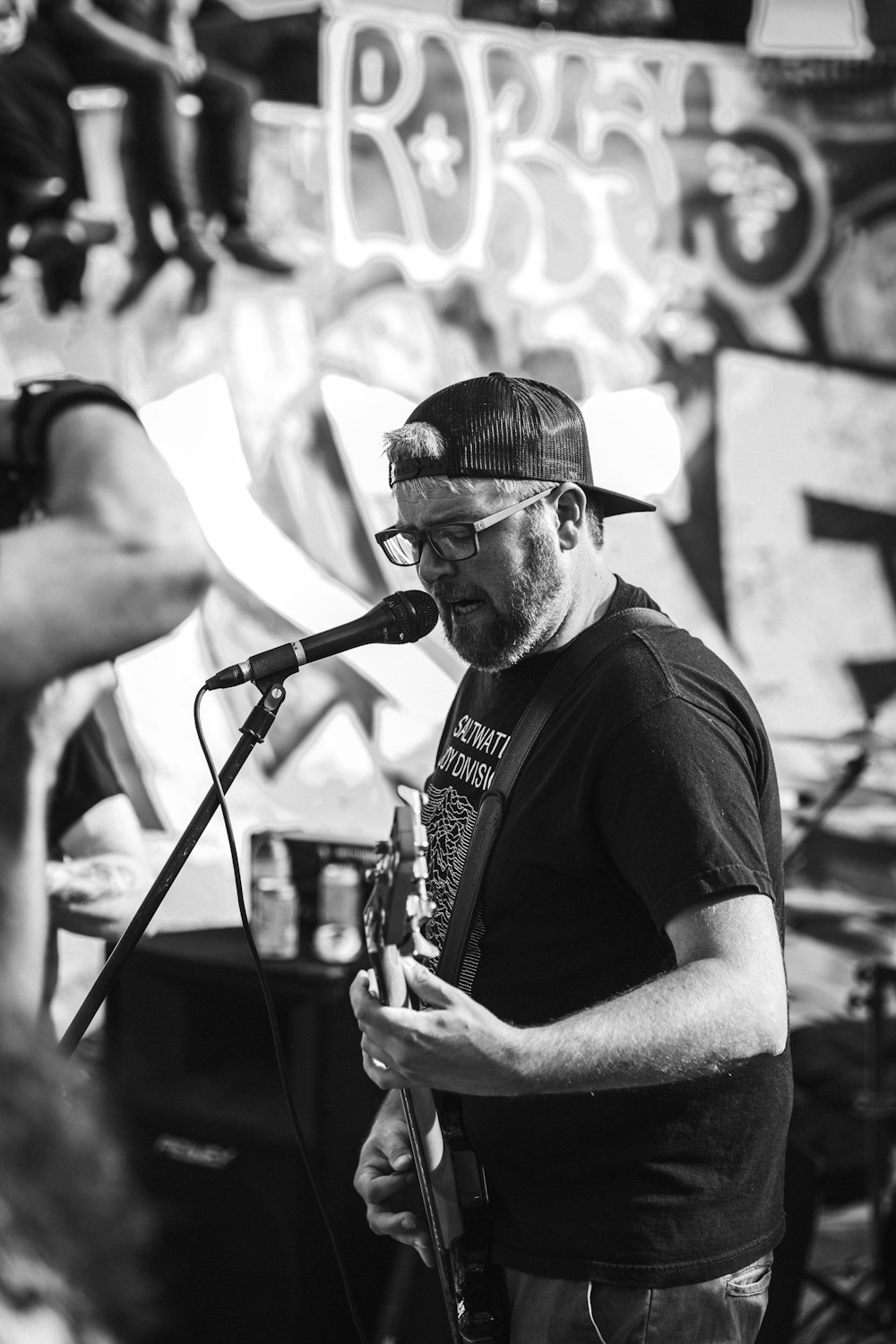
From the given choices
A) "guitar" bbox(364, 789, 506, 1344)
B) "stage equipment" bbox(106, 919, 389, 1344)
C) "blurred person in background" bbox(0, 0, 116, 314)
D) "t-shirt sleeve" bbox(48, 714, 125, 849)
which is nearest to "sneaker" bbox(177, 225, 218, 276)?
"blurred person in background" bbox(0, 0, 116, 314)

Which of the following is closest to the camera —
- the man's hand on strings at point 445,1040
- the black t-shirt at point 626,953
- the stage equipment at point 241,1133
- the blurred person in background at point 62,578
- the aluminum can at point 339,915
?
the man's hand on strings at point 445,1040

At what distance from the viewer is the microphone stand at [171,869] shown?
1465 mm

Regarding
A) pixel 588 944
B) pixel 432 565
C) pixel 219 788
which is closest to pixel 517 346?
pixel 432 565

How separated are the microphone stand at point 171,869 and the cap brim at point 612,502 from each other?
50cm

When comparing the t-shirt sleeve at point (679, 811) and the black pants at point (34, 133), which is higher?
the black pants at point (34, 133)

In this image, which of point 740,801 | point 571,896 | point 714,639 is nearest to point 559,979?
point 571,896

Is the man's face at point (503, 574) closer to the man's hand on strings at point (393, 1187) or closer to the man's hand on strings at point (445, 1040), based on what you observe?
the man's hand on strings at point (445, 1040)

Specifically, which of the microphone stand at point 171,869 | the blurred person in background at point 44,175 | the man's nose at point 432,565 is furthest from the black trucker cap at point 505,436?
the blurred person in background at point 44,175

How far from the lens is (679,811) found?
1.29 metres

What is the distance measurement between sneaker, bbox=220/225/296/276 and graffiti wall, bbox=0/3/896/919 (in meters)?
0.05

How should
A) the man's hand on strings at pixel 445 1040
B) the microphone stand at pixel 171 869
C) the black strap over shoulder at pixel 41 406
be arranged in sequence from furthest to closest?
the black strap over shoulder at pixel 41 406 → the microphone stand at pixel 171 869 → the man's hand on strings at pixel 445 1040

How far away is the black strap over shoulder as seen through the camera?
3.08m

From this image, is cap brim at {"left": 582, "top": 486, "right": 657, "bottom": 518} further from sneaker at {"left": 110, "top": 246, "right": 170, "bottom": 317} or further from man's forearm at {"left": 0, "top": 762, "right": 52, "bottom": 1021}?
sneaker at {"left": 110, "top": 246, "right": 170, "bottom": 317}

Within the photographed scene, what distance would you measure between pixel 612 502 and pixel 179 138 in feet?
7.00
